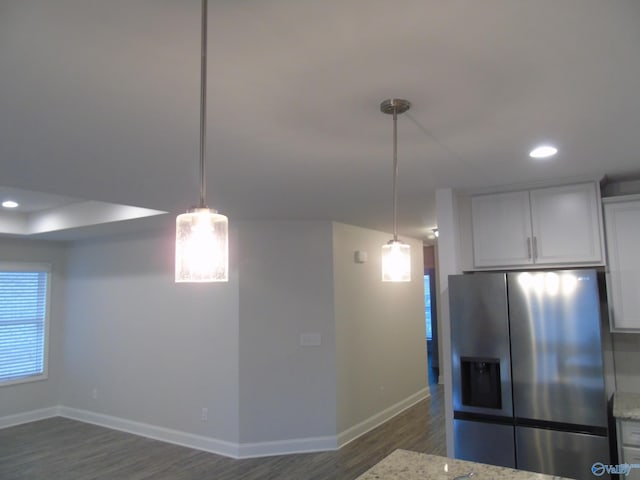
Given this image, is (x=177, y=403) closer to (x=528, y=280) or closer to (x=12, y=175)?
(x=12, y=175)

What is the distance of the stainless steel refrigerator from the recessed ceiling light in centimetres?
84

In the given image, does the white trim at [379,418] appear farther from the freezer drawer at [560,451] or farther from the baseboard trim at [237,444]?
the freezer drawer at [560,451]

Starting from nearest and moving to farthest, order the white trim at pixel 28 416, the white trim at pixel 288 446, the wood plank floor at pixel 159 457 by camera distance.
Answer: the wood plank floor at pixel 159 457
the white trim at pixel 288 446
the white trim at pixel 28 416

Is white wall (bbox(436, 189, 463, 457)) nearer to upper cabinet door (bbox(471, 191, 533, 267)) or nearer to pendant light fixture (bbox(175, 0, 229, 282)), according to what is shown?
upper cabinet door (bbox(471, 191, 533, 267))

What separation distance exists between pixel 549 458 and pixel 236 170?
2791 millimetres

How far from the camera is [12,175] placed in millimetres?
2951

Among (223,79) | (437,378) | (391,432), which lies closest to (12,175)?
(223,79)

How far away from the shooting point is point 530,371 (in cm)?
300

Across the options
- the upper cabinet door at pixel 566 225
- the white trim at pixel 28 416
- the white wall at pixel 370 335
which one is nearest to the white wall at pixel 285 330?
the white wall at pixel 370 335

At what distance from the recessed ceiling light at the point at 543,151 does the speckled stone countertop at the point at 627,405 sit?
173 centimetres

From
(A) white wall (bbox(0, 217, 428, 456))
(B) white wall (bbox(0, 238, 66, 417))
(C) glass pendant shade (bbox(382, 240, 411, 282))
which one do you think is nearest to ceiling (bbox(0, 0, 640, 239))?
(C) glass pendant shade (bbox(382, 240, 411, 282))

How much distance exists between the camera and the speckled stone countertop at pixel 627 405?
9.23 ft

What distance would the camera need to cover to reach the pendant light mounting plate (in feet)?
6.22

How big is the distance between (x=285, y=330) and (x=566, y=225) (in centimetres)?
292
